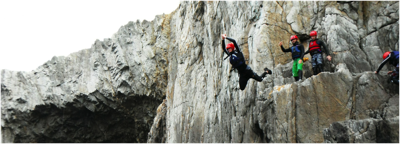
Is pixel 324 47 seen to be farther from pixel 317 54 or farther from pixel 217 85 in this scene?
pixel 217 85

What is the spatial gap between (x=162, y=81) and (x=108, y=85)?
4929mm

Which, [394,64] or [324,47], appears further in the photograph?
[324,47]

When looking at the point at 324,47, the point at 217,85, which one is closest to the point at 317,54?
the point at 324,47

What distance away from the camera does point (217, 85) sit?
16484mm

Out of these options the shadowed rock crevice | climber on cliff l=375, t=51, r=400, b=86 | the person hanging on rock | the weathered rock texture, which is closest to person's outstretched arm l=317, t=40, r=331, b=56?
the person hanging on rock

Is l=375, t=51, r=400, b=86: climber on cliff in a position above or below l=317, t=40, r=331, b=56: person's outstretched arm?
below

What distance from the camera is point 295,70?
10.9 metres

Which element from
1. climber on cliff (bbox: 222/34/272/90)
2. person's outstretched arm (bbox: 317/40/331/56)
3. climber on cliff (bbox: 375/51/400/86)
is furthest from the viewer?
climber on cliff (bbox: 222/34/272/90)

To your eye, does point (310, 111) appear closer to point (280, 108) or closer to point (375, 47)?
point (280, 108)

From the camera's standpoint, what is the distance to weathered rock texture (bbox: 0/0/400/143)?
928cm

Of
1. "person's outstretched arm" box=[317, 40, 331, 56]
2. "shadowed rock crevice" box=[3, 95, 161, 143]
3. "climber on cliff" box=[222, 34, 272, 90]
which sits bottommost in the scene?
"shadowed rock crevice" box=[3, 95, 161, 143]

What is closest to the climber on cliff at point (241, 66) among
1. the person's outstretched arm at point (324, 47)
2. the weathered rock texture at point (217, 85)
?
the weathered rock texture at point (217, 85)

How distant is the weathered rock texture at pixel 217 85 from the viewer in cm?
928

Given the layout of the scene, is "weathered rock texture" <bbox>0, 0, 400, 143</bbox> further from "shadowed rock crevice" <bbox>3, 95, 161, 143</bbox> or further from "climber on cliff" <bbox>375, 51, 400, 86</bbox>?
"climber on cliff" <bbox>375, 51, 400, 86</bbox>
